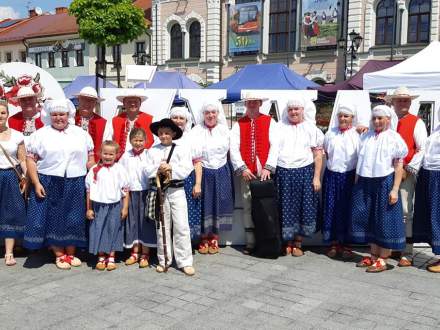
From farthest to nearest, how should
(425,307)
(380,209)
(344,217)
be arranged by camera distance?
(344,217)
(380,209)
(425,307)

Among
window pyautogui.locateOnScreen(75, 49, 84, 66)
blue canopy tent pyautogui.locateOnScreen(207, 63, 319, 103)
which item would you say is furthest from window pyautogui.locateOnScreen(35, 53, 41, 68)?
blue canopy tent pyautogui.locateOnScreen(207, 63, 319, 103)

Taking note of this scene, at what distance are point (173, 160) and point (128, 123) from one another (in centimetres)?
82

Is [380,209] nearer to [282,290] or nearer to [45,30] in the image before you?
[282,290]

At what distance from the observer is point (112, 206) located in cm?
471

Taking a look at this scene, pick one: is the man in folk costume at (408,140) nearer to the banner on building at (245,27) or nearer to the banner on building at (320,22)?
the banner on building at (320,22)

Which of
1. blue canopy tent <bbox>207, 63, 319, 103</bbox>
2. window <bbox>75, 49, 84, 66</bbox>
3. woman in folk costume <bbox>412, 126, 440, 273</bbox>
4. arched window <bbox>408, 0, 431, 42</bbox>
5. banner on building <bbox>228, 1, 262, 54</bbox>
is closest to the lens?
woman in folk costume <bbox>412, 126, 440, 273</bbox>

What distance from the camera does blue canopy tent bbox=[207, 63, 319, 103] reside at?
1215 cm

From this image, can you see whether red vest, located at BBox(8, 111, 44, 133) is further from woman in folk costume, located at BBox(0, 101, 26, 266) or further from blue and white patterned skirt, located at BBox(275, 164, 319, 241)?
blue and white patterned skirt, located at BBox(275, 164, 319, 241)

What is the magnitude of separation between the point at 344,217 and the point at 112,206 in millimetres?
2379

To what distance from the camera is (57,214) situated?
15.5 ft

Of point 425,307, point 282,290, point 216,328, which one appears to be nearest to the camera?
point 216,328

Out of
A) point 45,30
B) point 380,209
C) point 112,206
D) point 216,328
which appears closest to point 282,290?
point 216,328

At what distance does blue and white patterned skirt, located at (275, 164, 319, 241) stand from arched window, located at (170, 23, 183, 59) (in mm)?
24947

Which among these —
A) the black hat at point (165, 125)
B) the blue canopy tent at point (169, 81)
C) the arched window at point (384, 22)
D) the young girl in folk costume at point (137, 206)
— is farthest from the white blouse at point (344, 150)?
the arched window at point (384, 22)
